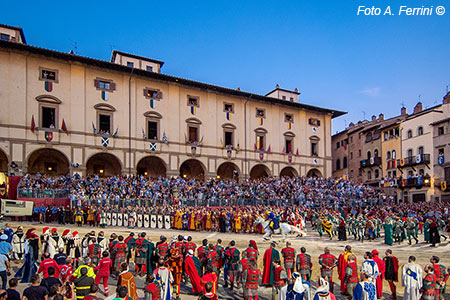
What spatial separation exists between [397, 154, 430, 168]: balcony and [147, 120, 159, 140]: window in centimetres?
2954

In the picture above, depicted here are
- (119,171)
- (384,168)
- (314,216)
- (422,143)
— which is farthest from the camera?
(384,168)

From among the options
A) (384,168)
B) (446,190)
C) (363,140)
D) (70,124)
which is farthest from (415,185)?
(70,124)

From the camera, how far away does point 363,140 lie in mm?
54156

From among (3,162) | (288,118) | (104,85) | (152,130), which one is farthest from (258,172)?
(3,162)

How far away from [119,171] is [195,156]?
26.2 feet

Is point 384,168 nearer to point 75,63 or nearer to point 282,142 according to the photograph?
point 282,142

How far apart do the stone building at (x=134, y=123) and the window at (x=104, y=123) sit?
0.31 ft

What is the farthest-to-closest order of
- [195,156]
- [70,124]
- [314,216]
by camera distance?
[195,156], [70,124], [314,216]

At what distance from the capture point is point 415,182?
4234cm

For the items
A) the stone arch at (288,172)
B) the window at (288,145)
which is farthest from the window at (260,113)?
the stone arch at (288,172)

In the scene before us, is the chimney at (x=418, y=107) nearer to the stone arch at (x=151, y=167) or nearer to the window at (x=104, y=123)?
the stone arch at (x=151, y=167)

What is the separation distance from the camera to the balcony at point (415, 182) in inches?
1603

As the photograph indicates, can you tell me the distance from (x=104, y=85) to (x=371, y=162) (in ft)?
120

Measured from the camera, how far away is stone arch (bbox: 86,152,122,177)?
35.8 m
